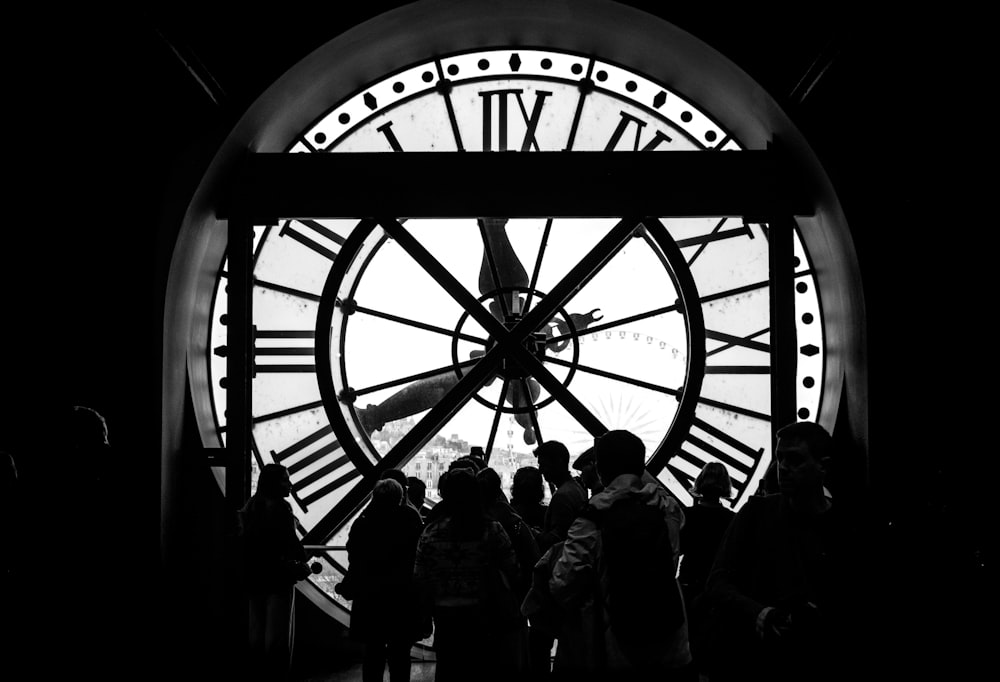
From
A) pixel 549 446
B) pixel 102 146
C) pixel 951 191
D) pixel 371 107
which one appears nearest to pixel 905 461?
pixel 951 191

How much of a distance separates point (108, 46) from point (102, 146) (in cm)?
42

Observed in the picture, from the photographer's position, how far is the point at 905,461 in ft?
13.1

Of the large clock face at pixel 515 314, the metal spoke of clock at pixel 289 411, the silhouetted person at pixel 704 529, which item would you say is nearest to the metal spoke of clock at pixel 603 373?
the large clock face at pixel 515 314

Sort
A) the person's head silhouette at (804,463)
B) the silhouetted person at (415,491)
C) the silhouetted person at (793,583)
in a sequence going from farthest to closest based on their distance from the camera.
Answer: the silhouetted person at (415,491)
the person's head silhouette at (804,463)
the silhouetted person at (793,583)

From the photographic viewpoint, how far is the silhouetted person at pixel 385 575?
3529mm

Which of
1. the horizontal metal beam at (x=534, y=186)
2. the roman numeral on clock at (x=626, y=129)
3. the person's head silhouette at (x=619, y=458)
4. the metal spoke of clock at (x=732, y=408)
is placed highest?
the roman numeral on clock at (x=626, y=129)

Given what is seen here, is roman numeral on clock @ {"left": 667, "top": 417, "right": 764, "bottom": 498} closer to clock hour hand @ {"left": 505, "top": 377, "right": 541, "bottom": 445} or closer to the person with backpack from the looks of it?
clock hour hand @ {"left": 505, "top": 377, "right": 541, "bottom": 445}

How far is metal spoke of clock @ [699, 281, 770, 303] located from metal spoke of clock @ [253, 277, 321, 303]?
2.08 metres

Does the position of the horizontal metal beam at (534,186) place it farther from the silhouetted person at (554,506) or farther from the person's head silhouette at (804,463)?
the person's head silhouette at (804,463)

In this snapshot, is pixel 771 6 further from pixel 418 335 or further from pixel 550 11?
pixel 418 335

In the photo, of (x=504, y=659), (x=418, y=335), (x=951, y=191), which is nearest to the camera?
(x=504, y=659)

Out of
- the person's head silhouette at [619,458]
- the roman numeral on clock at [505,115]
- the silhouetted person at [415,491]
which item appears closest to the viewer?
the person's head silhouette at [619,458]

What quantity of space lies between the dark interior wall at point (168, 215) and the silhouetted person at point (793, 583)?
6.27ft

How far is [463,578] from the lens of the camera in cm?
316
